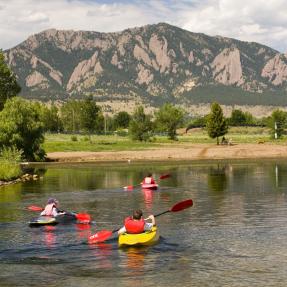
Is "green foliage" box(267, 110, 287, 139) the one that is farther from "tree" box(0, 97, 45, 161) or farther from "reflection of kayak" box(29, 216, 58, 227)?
"reflection of kayak" box(29, 216, 58, 227)

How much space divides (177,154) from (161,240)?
78542mm

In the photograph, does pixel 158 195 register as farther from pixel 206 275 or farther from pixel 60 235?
pixel 206 275

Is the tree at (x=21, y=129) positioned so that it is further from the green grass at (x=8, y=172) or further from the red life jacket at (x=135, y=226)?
the red life jacket at (x=135, y=226)

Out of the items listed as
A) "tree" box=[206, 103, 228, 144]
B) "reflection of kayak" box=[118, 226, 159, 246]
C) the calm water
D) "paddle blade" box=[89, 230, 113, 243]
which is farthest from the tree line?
"reflection of kayak" box=[118, 226, 159, 246]

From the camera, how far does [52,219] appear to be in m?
37.5

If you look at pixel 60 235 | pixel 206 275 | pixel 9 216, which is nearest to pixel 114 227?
pixel 60 235

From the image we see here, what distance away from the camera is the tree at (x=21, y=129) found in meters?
95.8

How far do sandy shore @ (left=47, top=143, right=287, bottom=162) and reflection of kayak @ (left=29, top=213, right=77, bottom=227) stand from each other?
66.8 m

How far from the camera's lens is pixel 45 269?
2592 cm

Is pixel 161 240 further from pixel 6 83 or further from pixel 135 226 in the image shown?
pixel 6 83

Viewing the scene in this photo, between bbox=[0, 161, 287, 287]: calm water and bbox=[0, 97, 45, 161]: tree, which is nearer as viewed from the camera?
bbox=[0, 161, 287, 287]: calm water

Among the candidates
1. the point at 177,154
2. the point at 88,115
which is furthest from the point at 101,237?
the point at 88,115

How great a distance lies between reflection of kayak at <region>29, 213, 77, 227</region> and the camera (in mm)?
37094

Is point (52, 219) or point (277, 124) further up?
point (277, 124)
